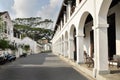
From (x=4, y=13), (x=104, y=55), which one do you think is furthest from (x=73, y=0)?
(x=4, y=13)

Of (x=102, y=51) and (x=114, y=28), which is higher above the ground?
(x=114, y=28)

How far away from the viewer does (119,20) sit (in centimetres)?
1817

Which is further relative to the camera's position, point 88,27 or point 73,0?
point 88,27

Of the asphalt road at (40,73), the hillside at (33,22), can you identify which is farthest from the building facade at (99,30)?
the hillside at (33,22)

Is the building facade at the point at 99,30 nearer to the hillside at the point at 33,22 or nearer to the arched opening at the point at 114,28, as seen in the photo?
the arched opening at the point at 114,28

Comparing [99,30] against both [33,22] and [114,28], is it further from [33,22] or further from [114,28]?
[33,22]

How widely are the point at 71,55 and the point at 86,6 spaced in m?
11.5

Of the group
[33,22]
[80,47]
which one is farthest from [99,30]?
[33,22]

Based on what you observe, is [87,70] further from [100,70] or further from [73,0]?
[73,0]

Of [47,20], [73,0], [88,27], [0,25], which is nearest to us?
[0,25]

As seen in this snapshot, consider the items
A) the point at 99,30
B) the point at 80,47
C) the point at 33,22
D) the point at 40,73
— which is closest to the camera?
the point at 99,30

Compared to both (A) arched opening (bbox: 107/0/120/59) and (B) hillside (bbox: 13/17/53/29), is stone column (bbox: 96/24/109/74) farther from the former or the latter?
(B) hillside (bbox: 13/17/53/29)

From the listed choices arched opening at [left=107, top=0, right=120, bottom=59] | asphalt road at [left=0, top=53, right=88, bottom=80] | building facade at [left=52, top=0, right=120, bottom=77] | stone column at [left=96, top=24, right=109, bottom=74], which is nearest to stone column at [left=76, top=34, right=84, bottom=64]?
building facade at [left=52, top=0, right=120, bottom=77]

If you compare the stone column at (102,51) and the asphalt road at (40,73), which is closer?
the stone column at (102,51)
